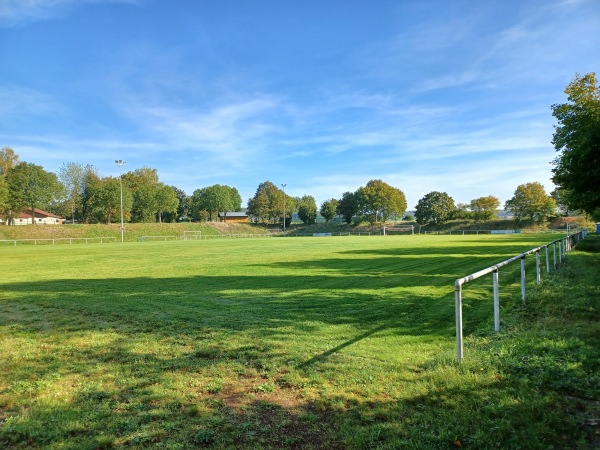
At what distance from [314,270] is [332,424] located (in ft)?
41.1

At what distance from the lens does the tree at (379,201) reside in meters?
105

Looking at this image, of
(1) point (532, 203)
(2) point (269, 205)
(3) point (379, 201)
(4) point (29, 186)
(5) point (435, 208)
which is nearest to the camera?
(4) point (29, 186)

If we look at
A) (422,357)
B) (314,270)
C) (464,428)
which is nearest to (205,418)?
(464,428)

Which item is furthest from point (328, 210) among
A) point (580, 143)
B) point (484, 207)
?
point (580, 143)

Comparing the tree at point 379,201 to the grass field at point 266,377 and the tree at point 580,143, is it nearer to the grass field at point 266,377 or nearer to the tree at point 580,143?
the tree at point 580,143

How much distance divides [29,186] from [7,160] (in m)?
12.2

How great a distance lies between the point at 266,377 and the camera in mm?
4734

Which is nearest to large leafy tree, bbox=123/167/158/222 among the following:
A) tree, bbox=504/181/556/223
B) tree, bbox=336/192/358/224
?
tree, bbox=336/192/358/224

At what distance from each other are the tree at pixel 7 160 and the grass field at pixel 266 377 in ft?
266

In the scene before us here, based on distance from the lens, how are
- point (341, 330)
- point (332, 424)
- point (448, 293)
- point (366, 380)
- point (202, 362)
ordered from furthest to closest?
point (448, 293) → point (341, 330) → point (202, 362) → point (366, 380) → point (332, 424)

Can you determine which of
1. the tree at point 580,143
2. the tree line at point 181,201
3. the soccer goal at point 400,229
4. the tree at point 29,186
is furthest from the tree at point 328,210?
the tree at point 580,143

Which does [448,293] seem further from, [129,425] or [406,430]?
[129,425]

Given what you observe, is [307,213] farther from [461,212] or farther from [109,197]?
[109,197]

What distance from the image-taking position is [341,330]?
6.88 m
